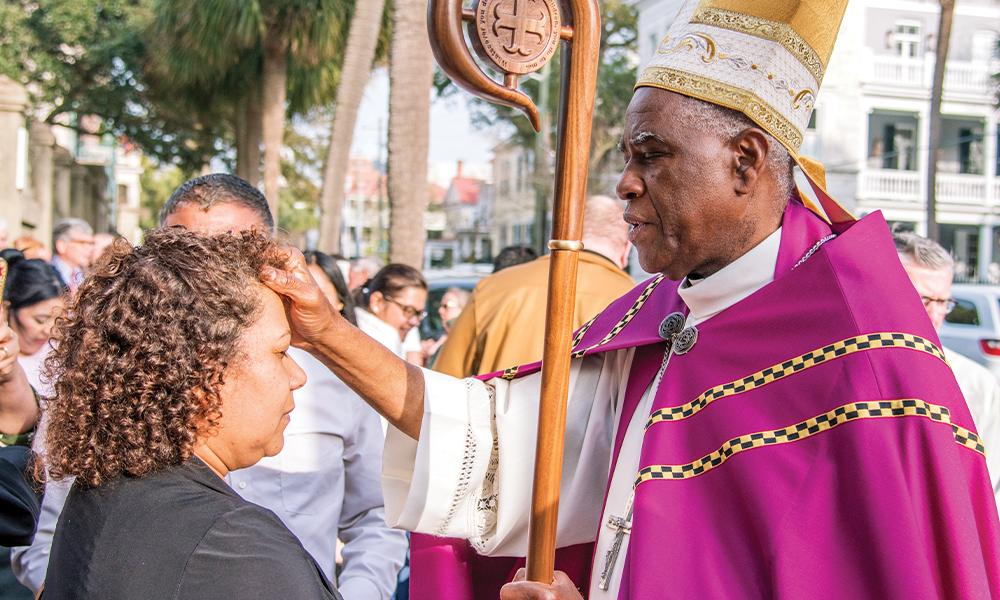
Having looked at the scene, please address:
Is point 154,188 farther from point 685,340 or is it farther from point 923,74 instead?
point 685,340

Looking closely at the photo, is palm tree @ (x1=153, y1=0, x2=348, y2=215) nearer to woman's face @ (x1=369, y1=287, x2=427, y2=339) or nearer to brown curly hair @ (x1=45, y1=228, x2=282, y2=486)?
woman's face @ (x1=369, y1=287, x2=427, y2=339)

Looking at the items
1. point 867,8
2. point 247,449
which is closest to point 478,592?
point 247,449

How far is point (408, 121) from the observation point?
8.36 meters

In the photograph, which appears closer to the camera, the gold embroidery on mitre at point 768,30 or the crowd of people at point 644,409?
the crowd of people at point 644,409

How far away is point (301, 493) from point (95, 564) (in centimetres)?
154

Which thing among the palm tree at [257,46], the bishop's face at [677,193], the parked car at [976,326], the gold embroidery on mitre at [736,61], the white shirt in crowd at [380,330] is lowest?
the parked car at [976,326]

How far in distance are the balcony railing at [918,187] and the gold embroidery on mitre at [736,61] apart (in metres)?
32.5

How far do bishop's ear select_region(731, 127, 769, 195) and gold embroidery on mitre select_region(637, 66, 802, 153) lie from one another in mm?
29

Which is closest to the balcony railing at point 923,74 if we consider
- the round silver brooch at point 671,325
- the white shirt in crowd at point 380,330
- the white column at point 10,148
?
Answer: the white column at point 10,148

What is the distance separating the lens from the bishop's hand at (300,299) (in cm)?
203

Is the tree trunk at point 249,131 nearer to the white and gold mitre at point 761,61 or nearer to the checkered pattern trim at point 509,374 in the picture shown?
the checkered pattern trim at point 509,374

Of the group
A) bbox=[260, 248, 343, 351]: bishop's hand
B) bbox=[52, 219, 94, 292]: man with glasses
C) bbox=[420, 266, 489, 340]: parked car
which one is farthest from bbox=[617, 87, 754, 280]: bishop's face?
bbox=[420, 266, 489, 340]: parked car

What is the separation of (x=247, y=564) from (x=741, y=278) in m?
1.24

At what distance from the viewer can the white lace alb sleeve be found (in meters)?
2.49
